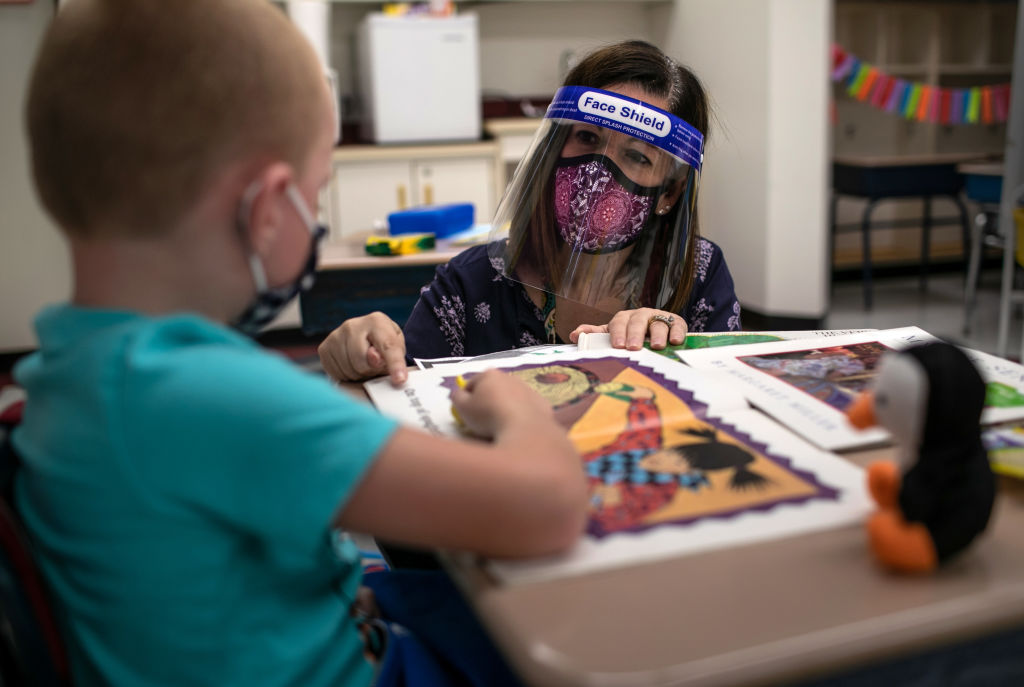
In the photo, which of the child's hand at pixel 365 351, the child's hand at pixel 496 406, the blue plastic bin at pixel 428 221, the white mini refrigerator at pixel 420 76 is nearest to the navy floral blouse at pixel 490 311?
the child's hand at pixel 365 351

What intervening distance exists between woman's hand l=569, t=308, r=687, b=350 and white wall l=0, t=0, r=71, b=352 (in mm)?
3567

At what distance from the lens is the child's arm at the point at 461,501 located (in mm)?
514

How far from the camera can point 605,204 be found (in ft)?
3.94

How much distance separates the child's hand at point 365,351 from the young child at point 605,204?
20 centimetres

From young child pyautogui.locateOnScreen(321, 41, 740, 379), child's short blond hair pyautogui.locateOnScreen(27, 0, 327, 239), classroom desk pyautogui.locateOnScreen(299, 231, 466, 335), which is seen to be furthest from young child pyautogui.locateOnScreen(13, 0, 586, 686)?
classroom desk pyautogui.locateOnScreen(299, 231, 466, 335)

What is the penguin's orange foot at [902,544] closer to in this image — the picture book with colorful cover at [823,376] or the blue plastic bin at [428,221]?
the picture book with colorful cover at [823,376]

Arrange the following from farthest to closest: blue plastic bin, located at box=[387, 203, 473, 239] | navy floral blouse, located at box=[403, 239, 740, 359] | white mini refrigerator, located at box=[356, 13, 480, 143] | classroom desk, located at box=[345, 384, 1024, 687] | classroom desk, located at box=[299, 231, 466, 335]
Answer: white mini refrigerator, located at box=[356, 13, 480, 143] → blue plastic bin, located at box=[387, 203, 473, 239] → classroom desk, located at box=[299, 231, 466, 335] → navy floral blouse, located at box=[403, 239, 740, 359] → classroom desk, located at box=[345, 384, 1024, 687]

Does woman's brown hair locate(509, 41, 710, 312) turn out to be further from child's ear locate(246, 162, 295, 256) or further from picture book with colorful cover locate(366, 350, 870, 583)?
child's ear locate(246, 162, 295, 256)

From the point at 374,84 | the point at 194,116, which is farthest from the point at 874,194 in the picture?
the point at 194,116

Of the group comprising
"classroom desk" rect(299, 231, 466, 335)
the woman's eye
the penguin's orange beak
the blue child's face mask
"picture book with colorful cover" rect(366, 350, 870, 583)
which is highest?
the woman's eye

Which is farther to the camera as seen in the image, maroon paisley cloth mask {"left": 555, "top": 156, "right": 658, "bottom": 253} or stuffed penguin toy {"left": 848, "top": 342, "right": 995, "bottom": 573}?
maroon paisley cloth mask {"left": 555, "top": 156, "right": 658, "bottom": 253}

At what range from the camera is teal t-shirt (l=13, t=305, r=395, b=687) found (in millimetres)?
498

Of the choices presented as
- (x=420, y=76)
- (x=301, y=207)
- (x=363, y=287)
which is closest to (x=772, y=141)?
(x=420, y=76)

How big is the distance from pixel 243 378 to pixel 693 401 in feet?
1.40
